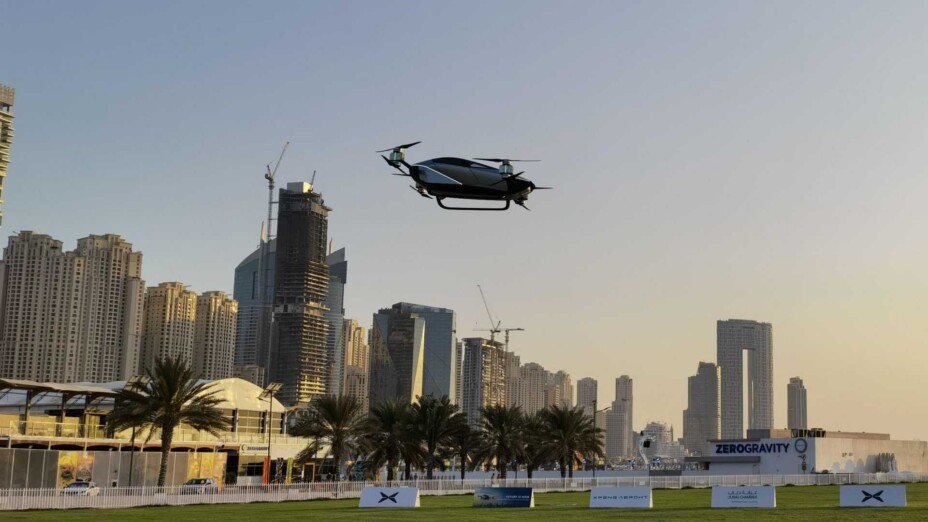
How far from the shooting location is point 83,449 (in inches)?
3004

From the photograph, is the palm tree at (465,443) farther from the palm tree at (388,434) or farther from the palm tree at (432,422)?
the palm tree at (388,434)

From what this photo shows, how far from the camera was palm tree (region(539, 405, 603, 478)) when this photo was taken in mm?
101250

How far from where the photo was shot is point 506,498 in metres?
56.5

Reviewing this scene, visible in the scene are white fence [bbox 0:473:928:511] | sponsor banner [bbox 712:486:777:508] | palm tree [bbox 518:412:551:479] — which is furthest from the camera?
palm tree [bbox 518:412:551:479]

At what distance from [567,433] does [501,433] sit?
6.83 meters

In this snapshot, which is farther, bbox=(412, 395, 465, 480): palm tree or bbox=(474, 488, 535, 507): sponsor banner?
bbox=(412, 395, 465, 480): palm tree

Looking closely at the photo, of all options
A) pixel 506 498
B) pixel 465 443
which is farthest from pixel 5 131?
pixel 506 498

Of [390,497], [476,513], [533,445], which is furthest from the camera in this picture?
[533,445]

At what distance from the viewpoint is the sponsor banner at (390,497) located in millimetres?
56219

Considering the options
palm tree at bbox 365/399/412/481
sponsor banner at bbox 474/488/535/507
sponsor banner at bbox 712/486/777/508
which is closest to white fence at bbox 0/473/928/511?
palm tree at bbox 365/399/412/481

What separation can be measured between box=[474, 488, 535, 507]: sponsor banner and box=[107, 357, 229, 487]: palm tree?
2309 cm

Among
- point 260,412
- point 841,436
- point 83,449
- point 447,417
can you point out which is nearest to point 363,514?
point 83,449

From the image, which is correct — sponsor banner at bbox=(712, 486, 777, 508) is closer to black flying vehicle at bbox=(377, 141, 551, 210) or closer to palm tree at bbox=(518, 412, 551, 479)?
black flying vehicle at bbox=(377, 141, 551, 210)

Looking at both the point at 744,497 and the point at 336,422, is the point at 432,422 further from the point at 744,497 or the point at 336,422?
the point at 744,497
